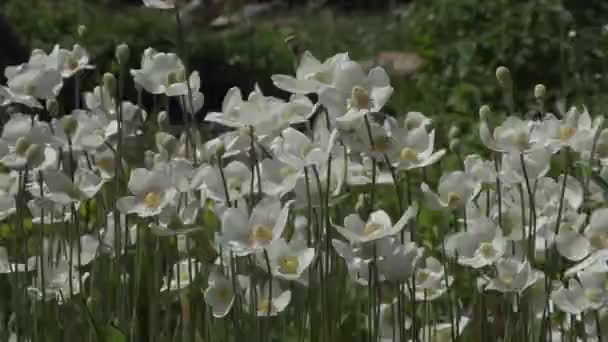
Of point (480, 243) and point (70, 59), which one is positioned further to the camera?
point (70, 59)

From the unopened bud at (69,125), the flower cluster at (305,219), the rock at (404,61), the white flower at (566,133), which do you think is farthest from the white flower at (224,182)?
the rock at (404,61)

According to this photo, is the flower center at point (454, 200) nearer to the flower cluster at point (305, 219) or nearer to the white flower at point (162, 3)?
the flower cluster at point (305, 219)

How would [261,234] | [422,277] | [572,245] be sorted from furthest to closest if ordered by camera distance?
1. [422,277]
2. [572,245]
3. [261,234]

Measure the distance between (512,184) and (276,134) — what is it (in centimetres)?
36

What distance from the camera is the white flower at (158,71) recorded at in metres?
1.80

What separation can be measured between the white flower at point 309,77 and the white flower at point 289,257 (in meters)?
0.21

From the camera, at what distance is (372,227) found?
60.0 inches

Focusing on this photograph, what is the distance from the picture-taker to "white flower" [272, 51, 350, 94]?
1.58 m

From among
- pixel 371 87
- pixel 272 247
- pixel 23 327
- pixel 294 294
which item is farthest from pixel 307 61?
pixel 23 327

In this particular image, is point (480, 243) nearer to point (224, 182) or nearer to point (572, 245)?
point (572, 245)

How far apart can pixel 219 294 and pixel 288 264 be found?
11cm

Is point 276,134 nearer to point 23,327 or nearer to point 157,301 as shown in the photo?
point 157,301

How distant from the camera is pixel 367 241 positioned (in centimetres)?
149

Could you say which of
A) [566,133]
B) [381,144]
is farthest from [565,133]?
[381,144]
